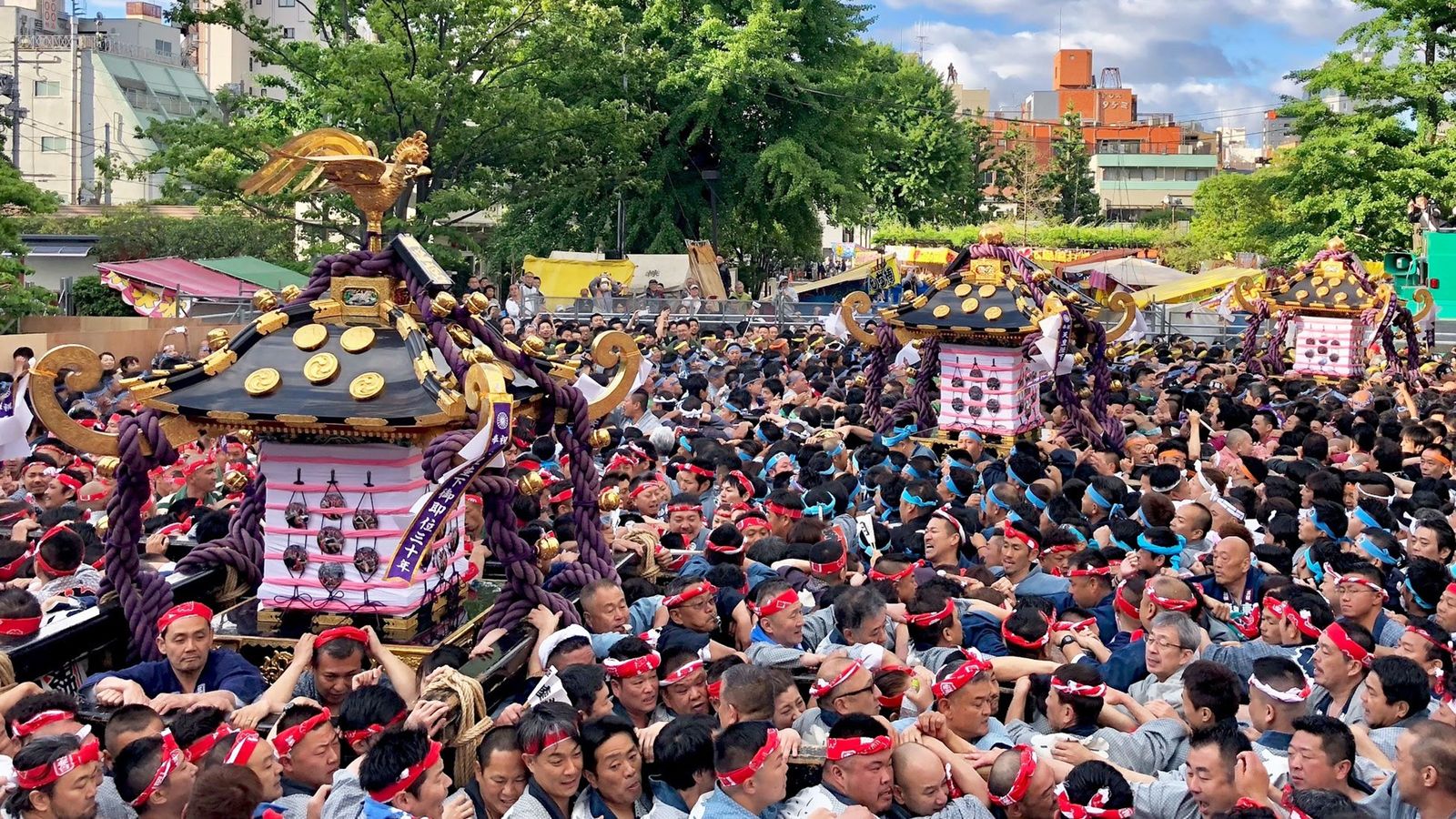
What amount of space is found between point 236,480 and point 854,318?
11.0m

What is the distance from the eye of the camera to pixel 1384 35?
3809 cm

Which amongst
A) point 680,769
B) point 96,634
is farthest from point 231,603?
point 680,769

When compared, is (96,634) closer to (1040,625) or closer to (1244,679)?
(1040,625)

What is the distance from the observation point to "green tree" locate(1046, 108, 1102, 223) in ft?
234

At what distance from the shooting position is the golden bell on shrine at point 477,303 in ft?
25.3

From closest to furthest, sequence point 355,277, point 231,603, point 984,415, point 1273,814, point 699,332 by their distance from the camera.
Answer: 1. point 1273,814
2. point 355,277
3. point 231,603
4. point 984,415
5. point 699,332

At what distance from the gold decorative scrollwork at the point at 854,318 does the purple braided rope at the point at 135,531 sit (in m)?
10.7

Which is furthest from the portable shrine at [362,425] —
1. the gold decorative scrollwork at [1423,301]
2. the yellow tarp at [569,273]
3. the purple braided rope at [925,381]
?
the yellow tarp at [569,273]

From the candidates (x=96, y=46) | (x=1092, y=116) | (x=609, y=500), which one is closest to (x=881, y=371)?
(x=609, y=500)

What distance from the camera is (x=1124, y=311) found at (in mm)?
18328

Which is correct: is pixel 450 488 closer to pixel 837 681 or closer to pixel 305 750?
pixel 305 750

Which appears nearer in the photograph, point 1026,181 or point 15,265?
point 15,265

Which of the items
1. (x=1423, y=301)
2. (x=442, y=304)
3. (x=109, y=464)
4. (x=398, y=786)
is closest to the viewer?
(x=398, y=786)

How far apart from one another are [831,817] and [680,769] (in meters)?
0.78
